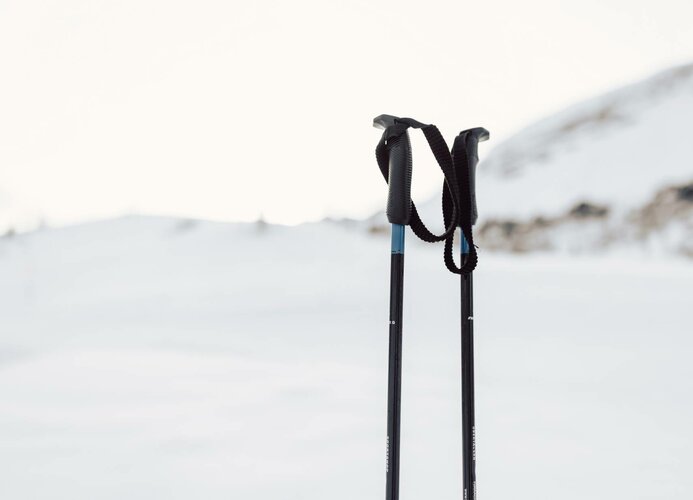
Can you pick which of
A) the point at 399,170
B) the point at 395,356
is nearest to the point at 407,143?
the point at 399,170

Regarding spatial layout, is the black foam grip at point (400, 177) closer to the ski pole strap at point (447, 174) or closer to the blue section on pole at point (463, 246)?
the ski pole strap at point (447, 174)

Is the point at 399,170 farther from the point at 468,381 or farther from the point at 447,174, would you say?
the point at 468,381

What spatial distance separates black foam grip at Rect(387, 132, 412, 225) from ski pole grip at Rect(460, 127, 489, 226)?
0.10 meters

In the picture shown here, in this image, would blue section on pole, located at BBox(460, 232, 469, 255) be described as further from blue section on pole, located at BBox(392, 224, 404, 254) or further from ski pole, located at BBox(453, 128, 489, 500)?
blue section on pole, located at BBox(392, 224, 404, 254)

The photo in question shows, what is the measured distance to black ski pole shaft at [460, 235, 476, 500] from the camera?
1.00m

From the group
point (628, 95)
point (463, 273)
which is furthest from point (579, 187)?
point (463, 273)

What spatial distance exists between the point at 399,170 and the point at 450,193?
0.08 metres

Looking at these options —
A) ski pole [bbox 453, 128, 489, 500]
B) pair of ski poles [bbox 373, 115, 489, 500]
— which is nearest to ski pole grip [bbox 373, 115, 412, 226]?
pair of ski poles [bbox 373, 115, 489, 500]

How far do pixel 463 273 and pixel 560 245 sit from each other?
1.53 m

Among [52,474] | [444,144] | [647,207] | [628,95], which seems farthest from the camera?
[628,95]

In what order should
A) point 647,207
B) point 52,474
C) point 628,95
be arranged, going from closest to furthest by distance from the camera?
point 52,474, point 647,207, point 628,95

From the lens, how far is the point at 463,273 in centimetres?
97

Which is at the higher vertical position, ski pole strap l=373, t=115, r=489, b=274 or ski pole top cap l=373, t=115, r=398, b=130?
ski pole top cap l=373, t=115, r=398, b=130

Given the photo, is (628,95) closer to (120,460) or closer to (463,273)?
(463,273)
